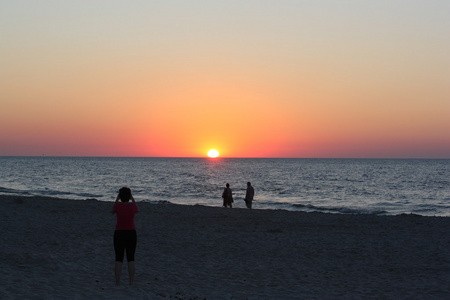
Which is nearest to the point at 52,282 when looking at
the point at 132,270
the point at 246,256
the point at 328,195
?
the point at 132,270

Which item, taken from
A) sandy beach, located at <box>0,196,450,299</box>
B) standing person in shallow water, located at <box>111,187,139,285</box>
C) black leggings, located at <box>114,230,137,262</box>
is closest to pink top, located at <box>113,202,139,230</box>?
standing person in shallow water, located at <box>111,187,139,285</box>

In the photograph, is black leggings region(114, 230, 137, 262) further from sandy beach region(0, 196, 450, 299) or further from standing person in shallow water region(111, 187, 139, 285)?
sandy beach region(0, 196, 450, 299)

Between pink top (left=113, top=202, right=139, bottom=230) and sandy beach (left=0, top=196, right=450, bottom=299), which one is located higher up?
pink top (left=113, top=202, right=139, bottom=230)

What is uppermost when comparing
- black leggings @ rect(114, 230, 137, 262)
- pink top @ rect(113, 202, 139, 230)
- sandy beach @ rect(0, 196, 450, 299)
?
pink top @ rect(113, 202, 139, 230)

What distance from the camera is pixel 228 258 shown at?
13727mm

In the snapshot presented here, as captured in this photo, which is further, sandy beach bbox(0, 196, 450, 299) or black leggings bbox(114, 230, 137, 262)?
sandy beach bbox(0, 196, 450, 299)

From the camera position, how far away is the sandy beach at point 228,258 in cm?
1015

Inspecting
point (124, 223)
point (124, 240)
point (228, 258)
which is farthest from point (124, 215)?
point (228, 258)

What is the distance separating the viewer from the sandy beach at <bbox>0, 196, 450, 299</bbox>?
33.3ft

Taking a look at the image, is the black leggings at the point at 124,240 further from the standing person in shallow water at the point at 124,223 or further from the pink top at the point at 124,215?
the pink top at the point at 124,215

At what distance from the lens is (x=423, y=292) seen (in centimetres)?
1043

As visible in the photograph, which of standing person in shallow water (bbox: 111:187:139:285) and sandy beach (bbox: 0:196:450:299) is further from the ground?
standing person in shallow water (bbox: 111:187:139:285)

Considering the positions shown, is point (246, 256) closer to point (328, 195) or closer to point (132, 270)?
point (132, 270)

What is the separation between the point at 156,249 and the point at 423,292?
26.1 feet
